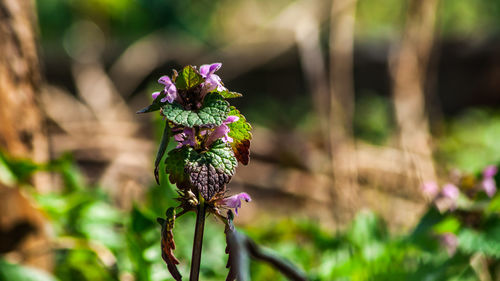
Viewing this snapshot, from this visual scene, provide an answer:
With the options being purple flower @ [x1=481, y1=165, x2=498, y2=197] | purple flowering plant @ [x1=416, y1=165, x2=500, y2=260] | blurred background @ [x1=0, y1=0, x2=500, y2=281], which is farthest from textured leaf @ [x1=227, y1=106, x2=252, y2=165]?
purple flower @ [x1=481, y1=165, x2=498, y2=197]

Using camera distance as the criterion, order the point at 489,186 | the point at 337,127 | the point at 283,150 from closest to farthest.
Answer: the point at 489,186 → the point at 337,127 → the point at 283,150

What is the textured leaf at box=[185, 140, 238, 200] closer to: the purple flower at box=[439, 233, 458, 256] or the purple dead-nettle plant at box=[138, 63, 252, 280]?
the purple dead-nettle plant at box=[138, 63, 252, 280]

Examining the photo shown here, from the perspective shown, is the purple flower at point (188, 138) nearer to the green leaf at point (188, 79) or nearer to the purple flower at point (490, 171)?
the green leaf at point (188, 79)

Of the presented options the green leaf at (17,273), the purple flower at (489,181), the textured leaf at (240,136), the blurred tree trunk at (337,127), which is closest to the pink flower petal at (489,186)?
the purple flower at (489,181)

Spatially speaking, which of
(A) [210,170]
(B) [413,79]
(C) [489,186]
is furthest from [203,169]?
(B) [413,79]

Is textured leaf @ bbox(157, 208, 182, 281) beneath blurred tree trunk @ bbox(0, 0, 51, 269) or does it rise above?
beneath

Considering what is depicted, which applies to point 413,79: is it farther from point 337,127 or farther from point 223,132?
point 223,132
